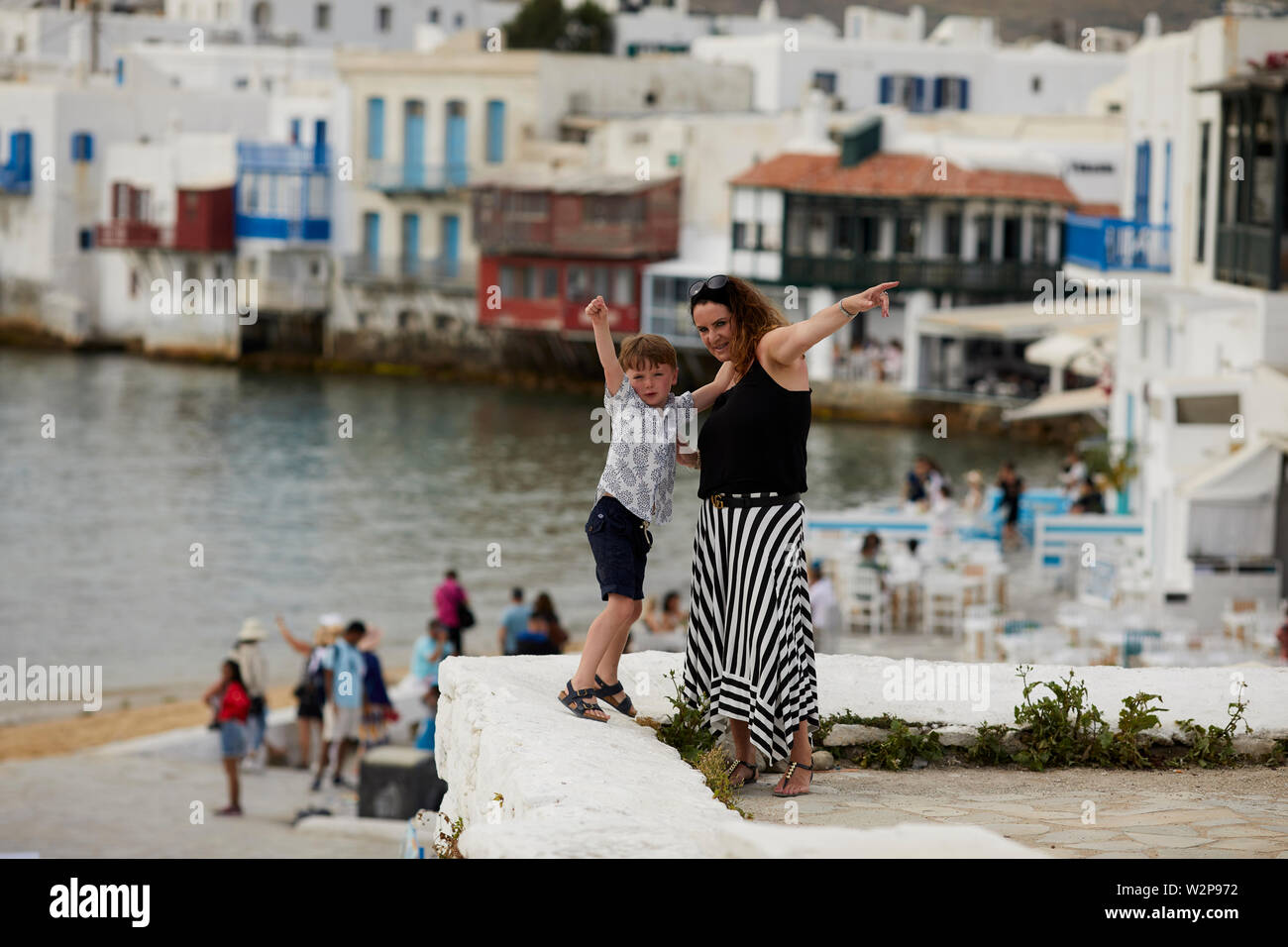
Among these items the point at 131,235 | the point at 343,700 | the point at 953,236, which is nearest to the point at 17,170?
the point at 131,235

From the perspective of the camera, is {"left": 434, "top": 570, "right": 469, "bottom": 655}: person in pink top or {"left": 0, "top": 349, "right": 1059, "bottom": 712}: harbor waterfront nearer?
{"left": 434, "top": 570, "right": 469, "bottom": 655}: person in pink top

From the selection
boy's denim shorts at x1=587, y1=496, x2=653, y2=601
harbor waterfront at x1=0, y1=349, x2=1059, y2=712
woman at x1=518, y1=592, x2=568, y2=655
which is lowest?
harbor waterfront at x1=0, y1=349, x2=1059, y2=712

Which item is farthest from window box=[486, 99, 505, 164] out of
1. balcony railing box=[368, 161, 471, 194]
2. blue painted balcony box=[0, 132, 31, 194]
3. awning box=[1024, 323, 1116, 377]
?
awning box=[1024, 323, 1116, 377]

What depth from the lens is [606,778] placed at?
17.3ft

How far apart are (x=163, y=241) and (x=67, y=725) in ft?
154

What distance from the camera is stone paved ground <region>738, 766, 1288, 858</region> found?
17.3 feet

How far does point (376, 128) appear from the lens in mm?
64375

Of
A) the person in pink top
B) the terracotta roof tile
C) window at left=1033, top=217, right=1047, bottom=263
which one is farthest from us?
window at left=1033, top=217, right=1047, bottom=263

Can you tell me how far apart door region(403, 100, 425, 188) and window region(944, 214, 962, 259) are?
19.2 meters

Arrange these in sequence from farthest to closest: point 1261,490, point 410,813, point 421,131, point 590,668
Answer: point 421,131, point 1261,490, point 410,813, point 590,668

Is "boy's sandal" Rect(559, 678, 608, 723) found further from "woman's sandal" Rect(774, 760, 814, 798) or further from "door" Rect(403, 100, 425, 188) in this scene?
"door" Rect(403, 100, 425, 188)

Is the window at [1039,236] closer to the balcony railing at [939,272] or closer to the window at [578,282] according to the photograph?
the balcony railing at [939,272]

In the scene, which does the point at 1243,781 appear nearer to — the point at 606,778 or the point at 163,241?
the point at 606,778
